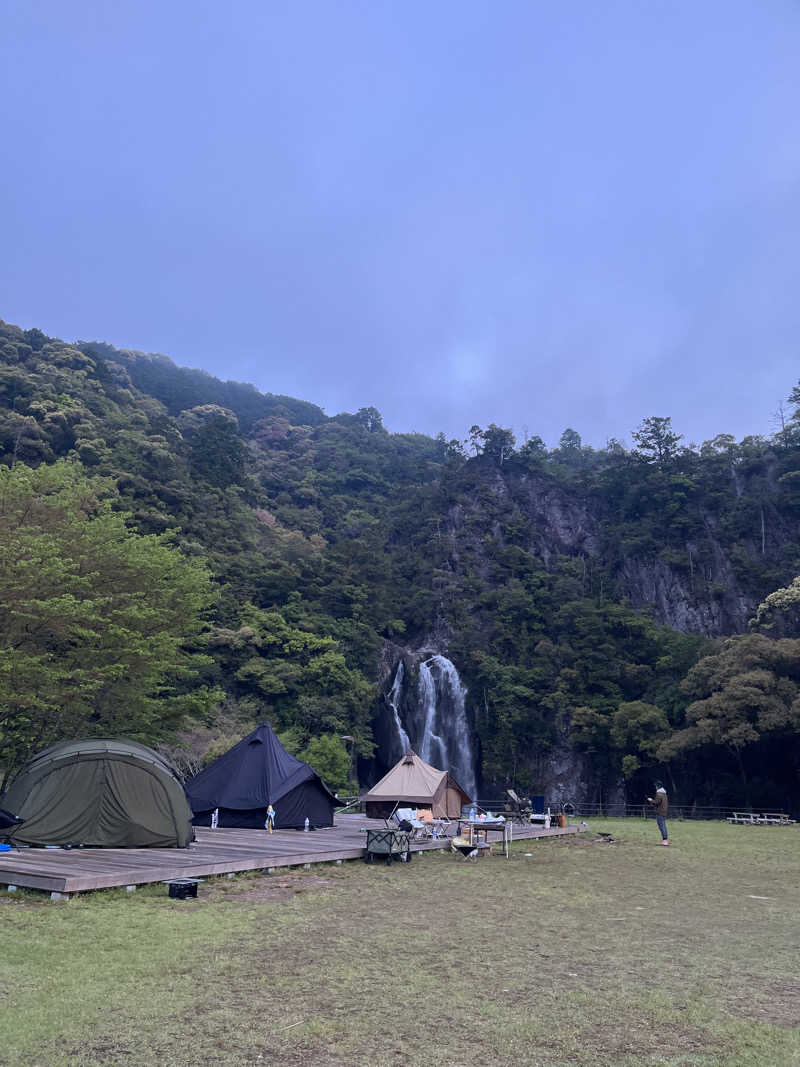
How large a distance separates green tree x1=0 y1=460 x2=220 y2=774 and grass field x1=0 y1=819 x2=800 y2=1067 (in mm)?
10532

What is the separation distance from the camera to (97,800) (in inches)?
509

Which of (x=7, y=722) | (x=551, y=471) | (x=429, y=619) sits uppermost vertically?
(x=551, y=471)

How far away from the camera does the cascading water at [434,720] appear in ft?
137

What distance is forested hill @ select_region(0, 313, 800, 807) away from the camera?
114ft

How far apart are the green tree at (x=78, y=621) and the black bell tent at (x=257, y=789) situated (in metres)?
4.16

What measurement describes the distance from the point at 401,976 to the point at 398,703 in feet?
127

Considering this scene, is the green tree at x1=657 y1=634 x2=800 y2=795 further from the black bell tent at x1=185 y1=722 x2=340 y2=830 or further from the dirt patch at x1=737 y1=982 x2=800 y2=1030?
the dirt patch at x1=737 y1=982 x2=800 y2=1030

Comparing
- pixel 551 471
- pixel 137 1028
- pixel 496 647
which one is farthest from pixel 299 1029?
pixel 551 471

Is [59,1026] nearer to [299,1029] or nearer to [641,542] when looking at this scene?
[299,1029]

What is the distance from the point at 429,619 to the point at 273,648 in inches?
600

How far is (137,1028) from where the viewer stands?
4590mm

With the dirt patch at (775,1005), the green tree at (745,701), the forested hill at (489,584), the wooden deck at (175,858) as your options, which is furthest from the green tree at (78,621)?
the green tree at (745,701)

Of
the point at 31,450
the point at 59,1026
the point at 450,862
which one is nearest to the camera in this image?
the point at 59,1026

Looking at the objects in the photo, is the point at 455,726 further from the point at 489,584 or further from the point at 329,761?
the point at 489,584
